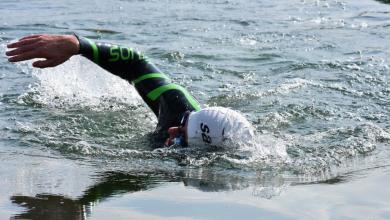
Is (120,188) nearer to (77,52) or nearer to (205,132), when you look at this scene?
(205,132)

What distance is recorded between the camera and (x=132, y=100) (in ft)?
26.6

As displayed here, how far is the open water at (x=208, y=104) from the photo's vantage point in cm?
465

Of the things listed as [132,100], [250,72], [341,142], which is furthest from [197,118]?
[250,72]

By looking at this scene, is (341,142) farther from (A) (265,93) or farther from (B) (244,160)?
(A) (265,93)

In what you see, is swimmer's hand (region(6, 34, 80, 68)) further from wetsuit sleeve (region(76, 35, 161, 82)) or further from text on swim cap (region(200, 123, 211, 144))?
text on swim cap (region(200, 123, 211, 144))

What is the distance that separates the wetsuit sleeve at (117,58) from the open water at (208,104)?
58 centimetres

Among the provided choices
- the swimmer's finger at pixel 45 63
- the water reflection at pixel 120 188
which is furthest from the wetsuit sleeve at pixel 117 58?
the water reflection at pixel 120 188

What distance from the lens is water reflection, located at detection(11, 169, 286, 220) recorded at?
14.1 feet

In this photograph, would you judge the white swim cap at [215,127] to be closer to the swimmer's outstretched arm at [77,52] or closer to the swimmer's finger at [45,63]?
the swimmer's outstretched arm at [77,52]

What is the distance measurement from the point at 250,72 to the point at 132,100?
1.72 m

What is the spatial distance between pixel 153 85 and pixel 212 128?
2.35 ft

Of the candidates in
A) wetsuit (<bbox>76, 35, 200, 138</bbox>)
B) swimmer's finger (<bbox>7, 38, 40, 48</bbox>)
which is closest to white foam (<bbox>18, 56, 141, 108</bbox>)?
wetsuit (<bbox>76, 35, 200, 138</bbox>)

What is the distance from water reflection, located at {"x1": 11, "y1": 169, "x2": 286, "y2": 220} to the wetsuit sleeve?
94cm

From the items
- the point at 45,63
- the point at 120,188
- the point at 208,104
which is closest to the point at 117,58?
the point at 45,63
